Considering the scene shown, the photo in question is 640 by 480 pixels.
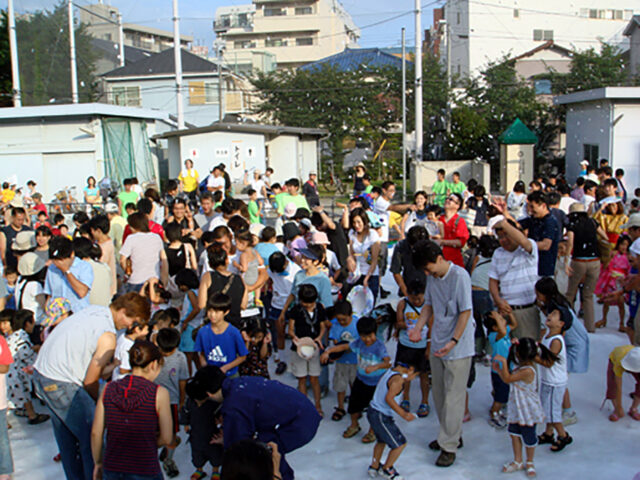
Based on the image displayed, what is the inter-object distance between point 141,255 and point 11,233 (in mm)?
3504

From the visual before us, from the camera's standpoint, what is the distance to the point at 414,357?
6.04 meters

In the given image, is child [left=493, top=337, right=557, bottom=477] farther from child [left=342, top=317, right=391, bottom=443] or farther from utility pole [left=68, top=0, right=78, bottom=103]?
utility pole [left=68, top=0, right=78, bottom=103]

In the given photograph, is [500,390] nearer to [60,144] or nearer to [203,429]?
[203,429]

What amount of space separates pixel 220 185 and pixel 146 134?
391 inches

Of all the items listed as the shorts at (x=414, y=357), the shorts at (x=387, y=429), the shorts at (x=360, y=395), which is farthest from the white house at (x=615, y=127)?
the shorts at (x=387, y=429)

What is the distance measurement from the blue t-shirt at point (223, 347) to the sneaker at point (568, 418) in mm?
3129

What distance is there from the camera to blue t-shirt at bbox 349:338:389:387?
18.9 feet

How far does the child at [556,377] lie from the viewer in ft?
17.9

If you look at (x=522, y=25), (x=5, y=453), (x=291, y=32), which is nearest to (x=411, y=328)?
(x=5, y=453)

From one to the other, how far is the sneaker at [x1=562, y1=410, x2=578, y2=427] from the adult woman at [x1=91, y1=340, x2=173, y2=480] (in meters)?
3.88

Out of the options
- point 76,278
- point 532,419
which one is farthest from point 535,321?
point 76,278

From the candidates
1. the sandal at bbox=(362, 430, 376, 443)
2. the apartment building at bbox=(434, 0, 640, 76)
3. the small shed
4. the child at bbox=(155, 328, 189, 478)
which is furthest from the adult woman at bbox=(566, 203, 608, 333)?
the apartment building at bbox=(434, 0, 640, 76)

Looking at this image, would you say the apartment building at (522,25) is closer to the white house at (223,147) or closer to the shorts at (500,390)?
the white house at (223,147)

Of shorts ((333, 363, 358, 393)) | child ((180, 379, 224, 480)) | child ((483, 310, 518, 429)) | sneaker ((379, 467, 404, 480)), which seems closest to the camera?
child ((180, 379, 224, 480))
